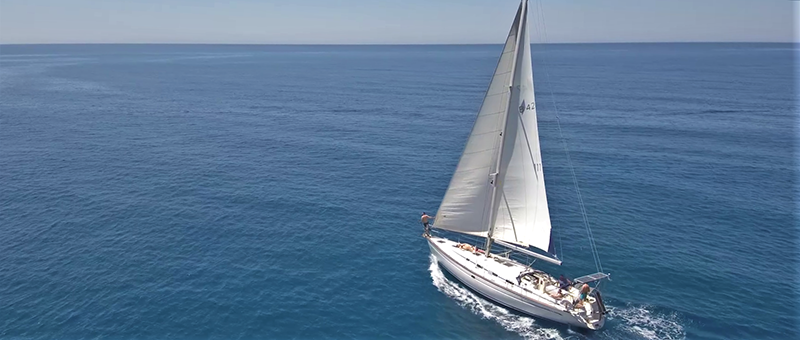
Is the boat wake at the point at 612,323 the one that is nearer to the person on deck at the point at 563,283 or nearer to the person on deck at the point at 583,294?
the person on deck at the point at 583,294

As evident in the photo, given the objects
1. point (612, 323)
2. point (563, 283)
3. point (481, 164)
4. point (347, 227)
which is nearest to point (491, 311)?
point (563, 283)

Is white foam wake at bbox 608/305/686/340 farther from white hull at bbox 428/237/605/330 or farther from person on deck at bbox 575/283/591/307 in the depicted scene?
person on deck at bbox 575/283/591/307

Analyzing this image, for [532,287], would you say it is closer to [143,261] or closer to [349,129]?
[143,261]

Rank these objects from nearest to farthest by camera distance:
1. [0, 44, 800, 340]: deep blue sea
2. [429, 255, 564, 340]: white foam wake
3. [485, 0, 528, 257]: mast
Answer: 1. [485, 0, 528, 257]: mast
2. [429, 255, 564, 340]: white foam wake
3. [0, 44, 800, 340]: deep blue sea

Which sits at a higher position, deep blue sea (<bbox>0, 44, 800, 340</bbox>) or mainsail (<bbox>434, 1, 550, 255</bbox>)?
mainsail (<bbox>434, 1, 550, 255</bbox>)

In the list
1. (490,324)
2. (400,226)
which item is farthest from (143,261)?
(490,324)

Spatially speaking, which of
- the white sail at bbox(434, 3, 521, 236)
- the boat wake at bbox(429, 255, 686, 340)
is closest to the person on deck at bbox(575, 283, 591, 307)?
the boat wake at bbox(429, 255, 686, 340)

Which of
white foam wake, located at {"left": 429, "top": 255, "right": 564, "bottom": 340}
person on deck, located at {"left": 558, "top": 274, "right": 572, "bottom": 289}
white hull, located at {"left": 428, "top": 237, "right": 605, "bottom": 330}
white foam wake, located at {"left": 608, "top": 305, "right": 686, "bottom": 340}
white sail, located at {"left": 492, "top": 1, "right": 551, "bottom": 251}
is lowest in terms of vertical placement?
white foam wake, located at {"left": 429, "top": 255, "right": 564, "bottom": 340}

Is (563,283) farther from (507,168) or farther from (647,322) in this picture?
(507,168)
